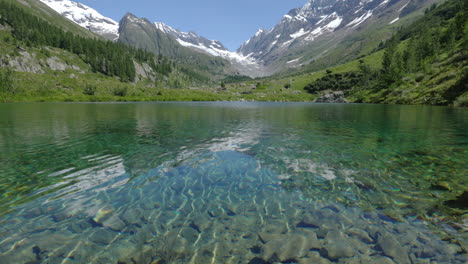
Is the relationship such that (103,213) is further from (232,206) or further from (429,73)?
(429,73)

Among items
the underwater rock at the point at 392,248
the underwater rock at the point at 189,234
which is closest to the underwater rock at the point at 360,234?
the underwater rock at the point at 392,248

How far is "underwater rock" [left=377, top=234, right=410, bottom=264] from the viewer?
20.4 feet

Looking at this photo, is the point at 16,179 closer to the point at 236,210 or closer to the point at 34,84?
the point at 236,210

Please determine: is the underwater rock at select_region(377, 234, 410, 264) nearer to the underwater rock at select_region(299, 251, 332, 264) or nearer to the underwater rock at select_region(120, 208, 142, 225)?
the underwater rock at select_region(299, 251, 332, 264)

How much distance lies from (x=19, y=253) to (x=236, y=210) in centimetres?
690

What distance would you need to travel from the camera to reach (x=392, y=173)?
13.1 meters

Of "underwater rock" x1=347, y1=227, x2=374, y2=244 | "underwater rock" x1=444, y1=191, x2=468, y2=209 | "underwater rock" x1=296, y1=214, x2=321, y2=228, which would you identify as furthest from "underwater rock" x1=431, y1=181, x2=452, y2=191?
"underwater rock" x1=296, y1=214, x2=321, y2=228

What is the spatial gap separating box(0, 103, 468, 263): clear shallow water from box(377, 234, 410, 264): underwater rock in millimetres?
30

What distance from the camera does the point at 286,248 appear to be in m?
6.72

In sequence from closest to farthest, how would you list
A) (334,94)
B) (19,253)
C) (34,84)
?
(19,253) < (34,84) < (334,94)

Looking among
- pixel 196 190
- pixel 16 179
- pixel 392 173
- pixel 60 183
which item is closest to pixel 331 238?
pixel 196 190

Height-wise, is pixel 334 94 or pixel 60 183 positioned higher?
pixel 334 94

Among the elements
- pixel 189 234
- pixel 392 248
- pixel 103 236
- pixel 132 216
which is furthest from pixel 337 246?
pixel 103 236

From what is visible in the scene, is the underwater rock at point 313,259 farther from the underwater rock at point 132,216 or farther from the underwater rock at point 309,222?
the underwater rock at point 132,216
